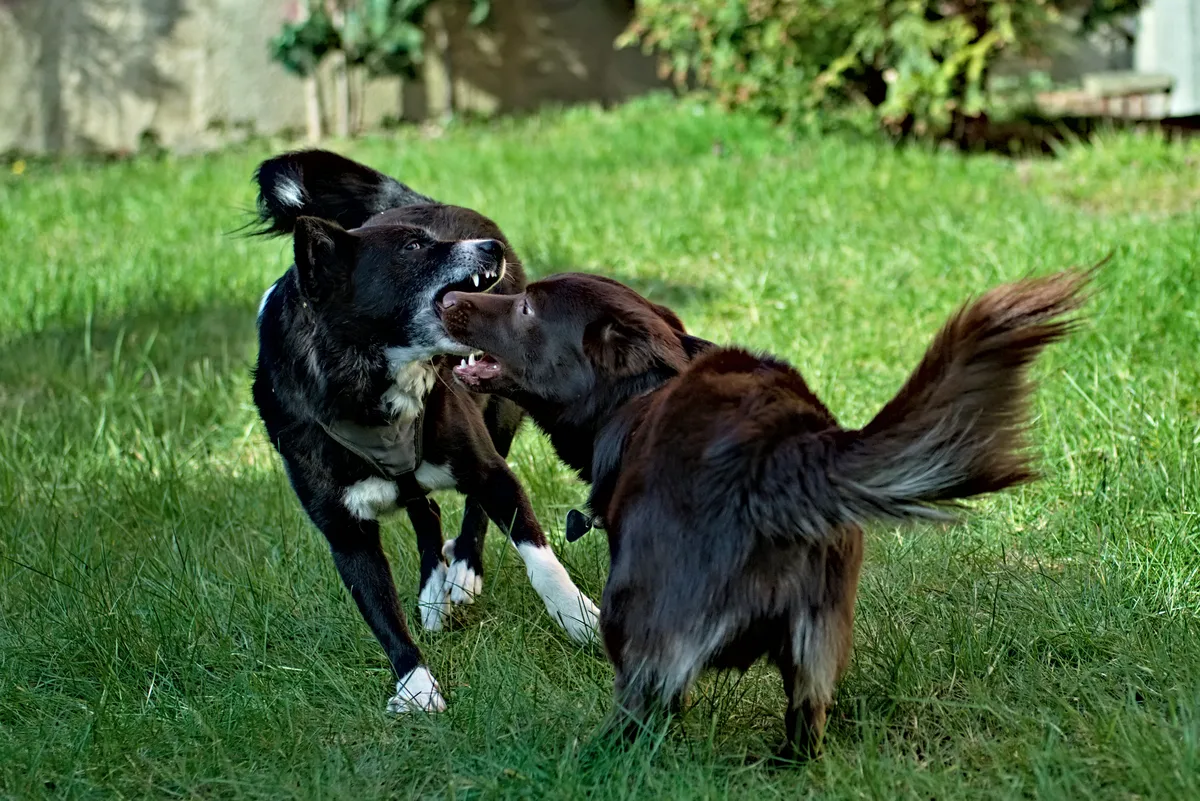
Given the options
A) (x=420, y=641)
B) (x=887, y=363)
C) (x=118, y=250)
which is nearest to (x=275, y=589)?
(x=420, y=641)

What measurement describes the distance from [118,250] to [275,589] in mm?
4465

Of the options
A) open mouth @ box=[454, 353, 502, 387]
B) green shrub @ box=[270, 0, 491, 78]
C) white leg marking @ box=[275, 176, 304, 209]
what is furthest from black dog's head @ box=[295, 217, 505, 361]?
green shrub @ box=[270, 0, 491, 78]

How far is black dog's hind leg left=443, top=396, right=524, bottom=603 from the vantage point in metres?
3.63

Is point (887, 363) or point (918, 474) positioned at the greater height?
point (918, 474)

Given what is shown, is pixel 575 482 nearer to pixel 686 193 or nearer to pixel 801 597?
pixel 801 597

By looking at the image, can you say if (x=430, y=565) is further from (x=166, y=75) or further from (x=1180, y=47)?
(x=166, y=75)

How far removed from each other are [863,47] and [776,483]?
645 cm

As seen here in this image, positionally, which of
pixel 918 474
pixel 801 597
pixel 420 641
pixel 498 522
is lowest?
pixel 420 641

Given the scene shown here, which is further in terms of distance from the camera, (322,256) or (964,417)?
(322,256)

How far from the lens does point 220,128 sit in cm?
1173

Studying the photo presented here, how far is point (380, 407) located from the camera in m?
3.36

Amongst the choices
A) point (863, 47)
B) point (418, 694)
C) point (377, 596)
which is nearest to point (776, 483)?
point (418, 694)

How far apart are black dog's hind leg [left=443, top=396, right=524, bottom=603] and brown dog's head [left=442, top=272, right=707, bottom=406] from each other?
0.57 meters

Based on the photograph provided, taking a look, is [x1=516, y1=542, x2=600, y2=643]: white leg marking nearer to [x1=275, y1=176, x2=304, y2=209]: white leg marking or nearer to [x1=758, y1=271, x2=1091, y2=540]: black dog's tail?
[x1=758, y1=271, x2=1091, y2=540]: black dog's tail
